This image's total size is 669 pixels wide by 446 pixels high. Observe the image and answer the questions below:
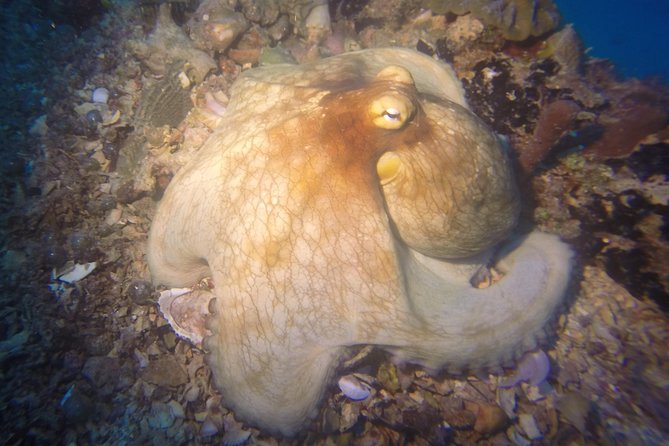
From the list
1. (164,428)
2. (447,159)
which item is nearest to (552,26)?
(447,159)

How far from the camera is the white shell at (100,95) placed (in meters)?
4.96

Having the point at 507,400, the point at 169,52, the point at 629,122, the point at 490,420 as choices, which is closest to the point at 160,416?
the point at 490,420

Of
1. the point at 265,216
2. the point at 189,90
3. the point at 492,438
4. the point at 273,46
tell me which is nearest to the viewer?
the point at 265,216

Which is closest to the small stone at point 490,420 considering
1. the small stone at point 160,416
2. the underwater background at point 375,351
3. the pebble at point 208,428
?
the underwater background at point 375,351

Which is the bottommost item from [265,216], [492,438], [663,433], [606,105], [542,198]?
[492,438]

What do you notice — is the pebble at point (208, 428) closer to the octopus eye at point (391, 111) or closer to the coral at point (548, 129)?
the octopus eye at point (391, 111)

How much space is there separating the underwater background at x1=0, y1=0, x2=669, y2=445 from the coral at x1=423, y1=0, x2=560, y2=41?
0.05ft

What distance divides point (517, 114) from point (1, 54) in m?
7.66

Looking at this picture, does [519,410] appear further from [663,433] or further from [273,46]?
[273,46]

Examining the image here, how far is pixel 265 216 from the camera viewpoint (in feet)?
8.28

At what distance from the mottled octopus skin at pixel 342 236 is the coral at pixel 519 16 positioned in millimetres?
2045

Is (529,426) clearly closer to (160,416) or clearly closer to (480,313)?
(480,313)

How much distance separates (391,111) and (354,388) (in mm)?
2802

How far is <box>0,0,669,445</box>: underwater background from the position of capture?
324 cm
